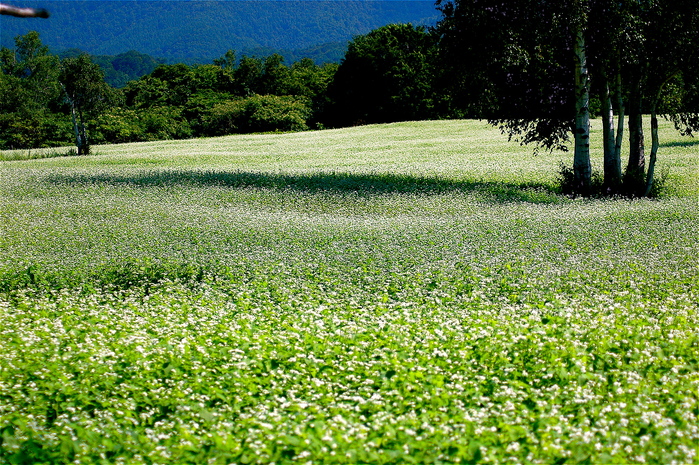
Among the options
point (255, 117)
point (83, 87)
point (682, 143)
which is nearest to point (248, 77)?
point (255, 117)

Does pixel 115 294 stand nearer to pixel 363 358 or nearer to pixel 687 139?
pixel 363 358

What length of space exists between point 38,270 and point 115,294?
260 cm

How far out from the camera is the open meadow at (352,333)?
217 inches

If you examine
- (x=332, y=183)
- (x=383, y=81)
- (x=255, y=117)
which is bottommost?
(x=332, y=183)

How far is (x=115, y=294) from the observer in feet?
36.7

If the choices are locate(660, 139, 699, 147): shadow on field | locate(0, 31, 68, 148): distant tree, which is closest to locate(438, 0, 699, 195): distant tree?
locate(660, 139, 699, 147): shadow on field

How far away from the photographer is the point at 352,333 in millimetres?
8539

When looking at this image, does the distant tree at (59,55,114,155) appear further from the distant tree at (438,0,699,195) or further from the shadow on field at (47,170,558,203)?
the distant tree at (438,0,699,195)

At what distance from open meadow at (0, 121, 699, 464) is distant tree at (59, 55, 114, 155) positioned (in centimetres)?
2670

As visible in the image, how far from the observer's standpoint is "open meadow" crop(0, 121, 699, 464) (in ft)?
18.1

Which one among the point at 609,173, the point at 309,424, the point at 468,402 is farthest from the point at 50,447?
the point at 609,173

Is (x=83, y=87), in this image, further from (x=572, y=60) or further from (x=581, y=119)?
(x=581, y=119)

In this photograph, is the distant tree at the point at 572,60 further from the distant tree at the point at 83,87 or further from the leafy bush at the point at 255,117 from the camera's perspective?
the leafy bush at the point at 255,117

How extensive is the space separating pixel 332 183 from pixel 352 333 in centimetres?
1778
